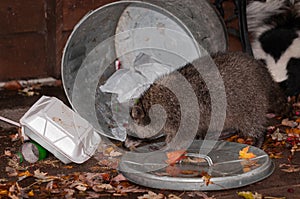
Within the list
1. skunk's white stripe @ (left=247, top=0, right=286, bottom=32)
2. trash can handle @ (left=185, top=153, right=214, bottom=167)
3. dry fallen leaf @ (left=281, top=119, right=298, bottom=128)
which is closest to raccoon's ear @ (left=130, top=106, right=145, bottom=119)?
trash can handle @ (left=185, top=153, right=214, bottom=167)

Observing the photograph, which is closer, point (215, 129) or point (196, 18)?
point (215, 129)

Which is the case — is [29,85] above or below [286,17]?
below

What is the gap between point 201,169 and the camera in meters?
3.56

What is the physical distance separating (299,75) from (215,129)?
3.92ft

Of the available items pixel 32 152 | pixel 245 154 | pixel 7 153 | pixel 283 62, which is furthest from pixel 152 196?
pixel 283 62

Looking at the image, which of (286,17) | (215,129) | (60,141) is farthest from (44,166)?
(286,17)

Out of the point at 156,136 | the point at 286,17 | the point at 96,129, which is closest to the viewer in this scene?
the point at 156,136

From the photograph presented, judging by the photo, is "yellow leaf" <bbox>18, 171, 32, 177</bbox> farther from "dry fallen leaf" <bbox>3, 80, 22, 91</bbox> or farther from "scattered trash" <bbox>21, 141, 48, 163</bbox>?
"dry fallen leaf" <bbox>3, 80, 22, 91</bbox>

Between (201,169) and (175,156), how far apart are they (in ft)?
0.67

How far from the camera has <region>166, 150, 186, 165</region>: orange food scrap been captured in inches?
144

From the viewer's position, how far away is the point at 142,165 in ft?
11.9

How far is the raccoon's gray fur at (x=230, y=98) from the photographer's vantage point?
388cm

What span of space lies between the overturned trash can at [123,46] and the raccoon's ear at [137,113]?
1.33ft

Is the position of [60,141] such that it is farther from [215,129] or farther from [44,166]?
[215,129]
